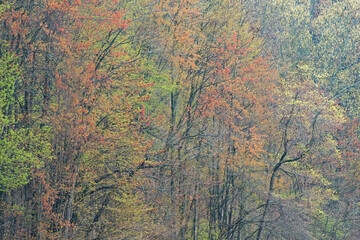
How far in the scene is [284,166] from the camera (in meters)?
21.2

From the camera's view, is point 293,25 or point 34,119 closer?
point 34,119

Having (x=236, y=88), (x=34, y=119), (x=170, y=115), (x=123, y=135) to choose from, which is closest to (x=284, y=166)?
(x=236, y=88)

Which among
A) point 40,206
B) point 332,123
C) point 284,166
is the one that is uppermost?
point 332,123

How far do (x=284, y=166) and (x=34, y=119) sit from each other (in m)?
12.7

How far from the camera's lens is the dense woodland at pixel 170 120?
446 inches

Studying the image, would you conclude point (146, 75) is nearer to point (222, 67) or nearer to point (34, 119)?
point (222, 67)

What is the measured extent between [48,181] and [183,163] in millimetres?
6219

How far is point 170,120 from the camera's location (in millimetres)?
17953

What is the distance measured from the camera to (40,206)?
10.8m

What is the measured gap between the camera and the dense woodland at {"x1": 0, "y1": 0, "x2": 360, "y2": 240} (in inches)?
446

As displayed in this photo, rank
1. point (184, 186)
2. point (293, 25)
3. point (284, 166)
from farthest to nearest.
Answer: point (293, 25) → point (284, 166) → point (184, 186)

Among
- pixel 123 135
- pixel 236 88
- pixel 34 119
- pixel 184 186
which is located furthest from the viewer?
pixel 236 88

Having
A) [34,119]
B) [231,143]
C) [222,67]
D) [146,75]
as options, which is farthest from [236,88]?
[34,119]

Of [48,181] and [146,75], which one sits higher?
[146,75]
